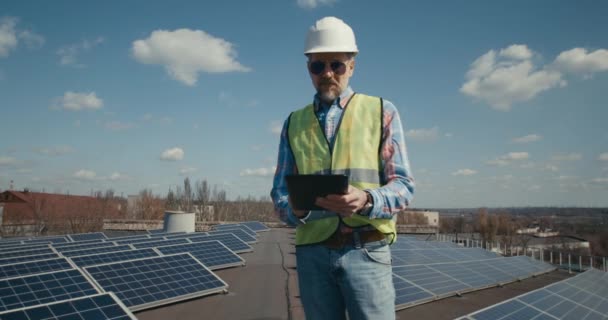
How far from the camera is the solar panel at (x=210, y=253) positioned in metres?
9.91

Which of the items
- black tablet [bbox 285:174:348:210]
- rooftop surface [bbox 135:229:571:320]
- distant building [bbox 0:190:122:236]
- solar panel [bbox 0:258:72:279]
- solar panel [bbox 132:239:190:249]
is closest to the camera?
black tablet [bbox 285:174:348:210]

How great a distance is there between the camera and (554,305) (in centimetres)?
662

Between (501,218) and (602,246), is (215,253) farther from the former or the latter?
(602,246)

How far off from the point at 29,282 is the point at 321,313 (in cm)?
655

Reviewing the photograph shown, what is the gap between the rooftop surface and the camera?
6.16 m

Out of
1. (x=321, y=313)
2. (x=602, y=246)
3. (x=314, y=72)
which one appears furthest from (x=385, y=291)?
(x=602, y=246)

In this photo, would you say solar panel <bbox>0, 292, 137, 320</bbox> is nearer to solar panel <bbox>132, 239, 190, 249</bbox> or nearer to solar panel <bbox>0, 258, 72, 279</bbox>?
solar panel <bbox>0, 258, 72, 279</bbox>

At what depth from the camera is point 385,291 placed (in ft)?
5.24

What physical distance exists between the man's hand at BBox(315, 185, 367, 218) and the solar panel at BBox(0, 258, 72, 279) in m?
7.98

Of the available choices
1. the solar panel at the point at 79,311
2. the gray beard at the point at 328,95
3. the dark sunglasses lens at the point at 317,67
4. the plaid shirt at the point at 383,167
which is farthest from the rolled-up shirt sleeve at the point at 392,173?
the solar panel at the point at 79,311

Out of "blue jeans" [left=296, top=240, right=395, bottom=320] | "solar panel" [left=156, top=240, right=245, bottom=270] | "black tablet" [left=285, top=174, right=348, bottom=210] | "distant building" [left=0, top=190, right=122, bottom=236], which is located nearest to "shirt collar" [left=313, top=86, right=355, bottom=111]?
"black tablet" [left=285, top=174, right=348, bottom=210]

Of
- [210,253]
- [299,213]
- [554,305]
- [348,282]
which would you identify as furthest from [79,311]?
[554,305]

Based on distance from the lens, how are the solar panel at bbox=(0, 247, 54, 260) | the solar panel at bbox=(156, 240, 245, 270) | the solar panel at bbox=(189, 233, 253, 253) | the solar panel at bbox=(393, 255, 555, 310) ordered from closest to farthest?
the solar panel at bbox=(393, 255, 555, 310) < the solar panel at bbox=(156, 240, 245, 270) < the solar panel at bbox=(0, 247, 54, 260) < the solar panel at bbox=(189, 233, 253, 253)

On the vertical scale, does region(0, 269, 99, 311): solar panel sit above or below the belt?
below
